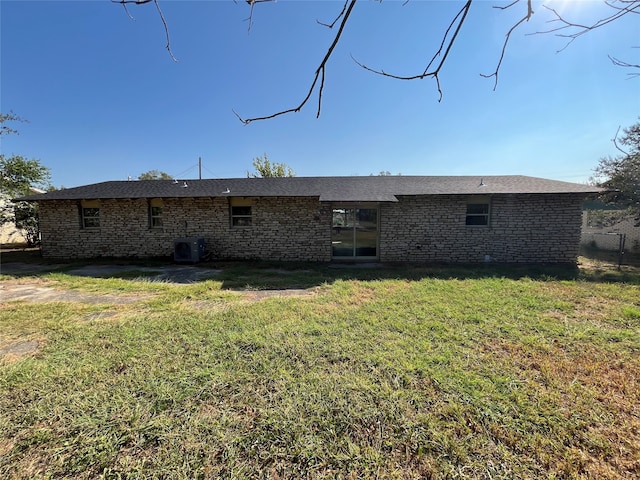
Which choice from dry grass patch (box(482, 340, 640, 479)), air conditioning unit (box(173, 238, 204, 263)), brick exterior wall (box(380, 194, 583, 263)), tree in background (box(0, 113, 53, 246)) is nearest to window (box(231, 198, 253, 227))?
air conditioning unit (box(173, 238, 204, 263))

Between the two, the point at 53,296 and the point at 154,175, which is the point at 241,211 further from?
the point at 154,175

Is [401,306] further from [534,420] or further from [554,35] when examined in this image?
[554,35]

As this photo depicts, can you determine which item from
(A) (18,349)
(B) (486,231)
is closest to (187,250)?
(A) (18,349)

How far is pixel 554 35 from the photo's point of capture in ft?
5.76

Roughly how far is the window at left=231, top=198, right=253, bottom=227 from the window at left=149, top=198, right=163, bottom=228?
2.92 metres

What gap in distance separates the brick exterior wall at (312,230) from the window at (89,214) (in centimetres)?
20

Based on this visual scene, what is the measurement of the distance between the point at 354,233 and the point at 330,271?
2.33 m

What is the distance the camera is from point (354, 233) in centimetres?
961

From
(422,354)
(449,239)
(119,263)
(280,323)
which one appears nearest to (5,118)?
(119,263)

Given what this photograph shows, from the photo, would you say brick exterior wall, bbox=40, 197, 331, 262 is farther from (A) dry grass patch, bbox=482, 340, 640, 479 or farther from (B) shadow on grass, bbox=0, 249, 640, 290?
(A) dry grass patch, bbox=482, 340, 640, 479

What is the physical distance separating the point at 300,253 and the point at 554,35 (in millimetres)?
8454

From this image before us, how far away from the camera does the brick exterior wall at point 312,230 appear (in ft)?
29.4

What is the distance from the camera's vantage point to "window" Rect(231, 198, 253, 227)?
972 centimetres

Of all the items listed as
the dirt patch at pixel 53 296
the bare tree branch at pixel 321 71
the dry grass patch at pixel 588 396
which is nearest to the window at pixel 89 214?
the dirt patch at pixel 53 296
